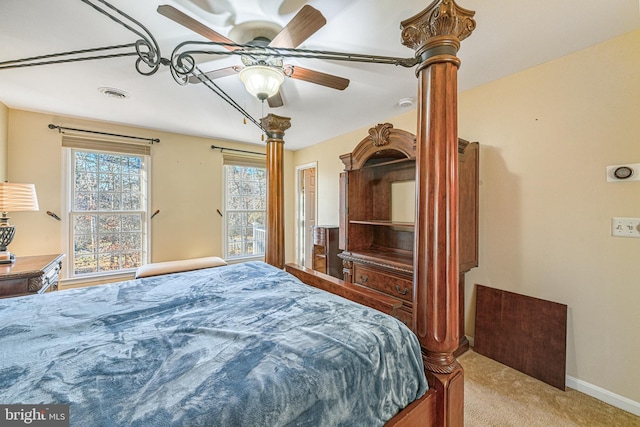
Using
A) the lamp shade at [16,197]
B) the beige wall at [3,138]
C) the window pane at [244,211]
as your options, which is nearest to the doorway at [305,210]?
the window pane at [244,211]

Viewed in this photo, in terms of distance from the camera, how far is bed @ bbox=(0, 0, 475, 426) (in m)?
0.69

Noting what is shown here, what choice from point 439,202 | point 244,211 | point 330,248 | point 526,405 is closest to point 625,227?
point 526,405

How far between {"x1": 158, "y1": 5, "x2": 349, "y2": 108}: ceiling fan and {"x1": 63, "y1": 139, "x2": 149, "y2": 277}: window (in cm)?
238

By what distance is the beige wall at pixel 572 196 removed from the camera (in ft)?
5.44

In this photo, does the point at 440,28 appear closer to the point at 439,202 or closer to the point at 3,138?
the point at 439,202

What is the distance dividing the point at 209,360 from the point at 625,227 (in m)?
2.49

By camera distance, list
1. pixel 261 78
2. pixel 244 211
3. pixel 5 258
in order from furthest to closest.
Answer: pixel 244 211
pixel 5 258
pixel 261 78

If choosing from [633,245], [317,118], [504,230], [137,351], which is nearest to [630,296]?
[633,245]

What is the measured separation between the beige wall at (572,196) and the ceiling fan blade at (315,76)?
1.40 meters

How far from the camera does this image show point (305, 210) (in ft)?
16.3

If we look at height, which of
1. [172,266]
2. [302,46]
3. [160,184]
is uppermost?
[302,46]

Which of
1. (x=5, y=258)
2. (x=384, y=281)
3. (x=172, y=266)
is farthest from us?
(x=172, y=266)

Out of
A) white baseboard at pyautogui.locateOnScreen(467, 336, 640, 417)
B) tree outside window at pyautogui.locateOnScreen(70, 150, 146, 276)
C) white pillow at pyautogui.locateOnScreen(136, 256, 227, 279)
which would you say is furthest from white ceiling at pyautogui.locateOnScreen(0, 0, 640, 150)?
white baseboard at pyautogui.locateOnScreen(467, 336, 640, 417)

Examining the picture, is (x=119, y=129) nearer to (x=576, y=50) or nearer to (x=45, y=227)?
(x=45, y=227)
